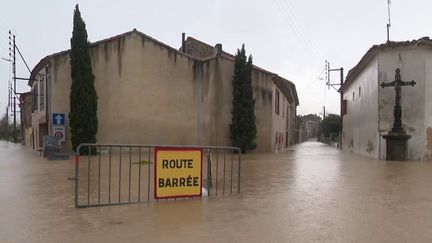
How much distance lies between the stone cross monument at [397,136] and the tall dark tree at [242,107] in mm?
9358

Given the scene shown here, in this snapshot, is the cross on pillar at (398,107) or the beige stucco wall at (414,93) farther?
the beige stucco wall at (414,93)

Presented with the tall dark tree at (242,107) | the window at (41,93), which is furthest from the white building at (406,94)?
the window at (41,93)

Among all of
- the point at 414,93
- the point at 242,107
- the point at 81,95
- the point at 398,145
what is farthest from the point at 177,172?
the point at 242,107

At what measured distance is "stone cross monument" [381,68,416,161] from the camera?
20891 millimetres

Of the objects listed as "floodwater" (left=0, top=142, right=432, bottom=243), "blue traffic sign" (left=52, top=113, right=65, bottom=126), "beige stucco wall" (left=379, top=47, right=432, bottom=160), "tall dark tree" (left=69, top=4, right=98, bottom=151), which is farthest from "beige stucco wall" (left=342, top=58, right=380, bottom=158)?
"blue traffic sign" (left=52, top=113, right=65, bottom=126)

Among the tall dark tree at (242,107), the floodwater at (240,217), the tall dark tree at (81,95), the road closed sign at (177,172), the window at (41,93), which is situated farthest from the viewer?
the window at (41,93)

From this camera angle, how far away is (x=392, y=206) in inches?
324

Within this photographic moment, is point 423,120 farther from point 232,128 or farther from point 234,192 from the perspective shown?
point 234,192

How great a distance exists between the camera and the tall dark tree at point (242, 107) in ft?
94.2

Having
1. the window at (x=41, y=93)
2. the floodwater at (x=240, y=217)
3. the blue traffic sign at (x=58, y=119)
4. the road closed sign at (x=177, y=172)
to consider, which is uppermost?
the window at (x=41, y=93)

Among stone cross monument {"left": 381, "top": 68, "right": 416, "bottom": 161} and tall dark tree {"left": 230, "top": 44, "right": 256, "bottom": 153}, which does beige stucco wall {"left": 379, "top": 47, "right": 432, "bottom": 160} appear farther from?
tall dark tree {"left": 230, "top": 44, "right": 256, "bottom": 153}

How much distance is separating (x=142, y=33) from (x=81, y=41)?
3678mm

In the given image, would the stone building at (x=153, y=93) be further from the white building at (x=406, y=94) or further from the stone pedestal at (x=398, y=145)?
the stone pedestal at (x=398, y=145)

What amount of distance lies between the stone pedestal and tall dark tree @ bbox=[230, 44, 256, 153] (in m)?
9.52
